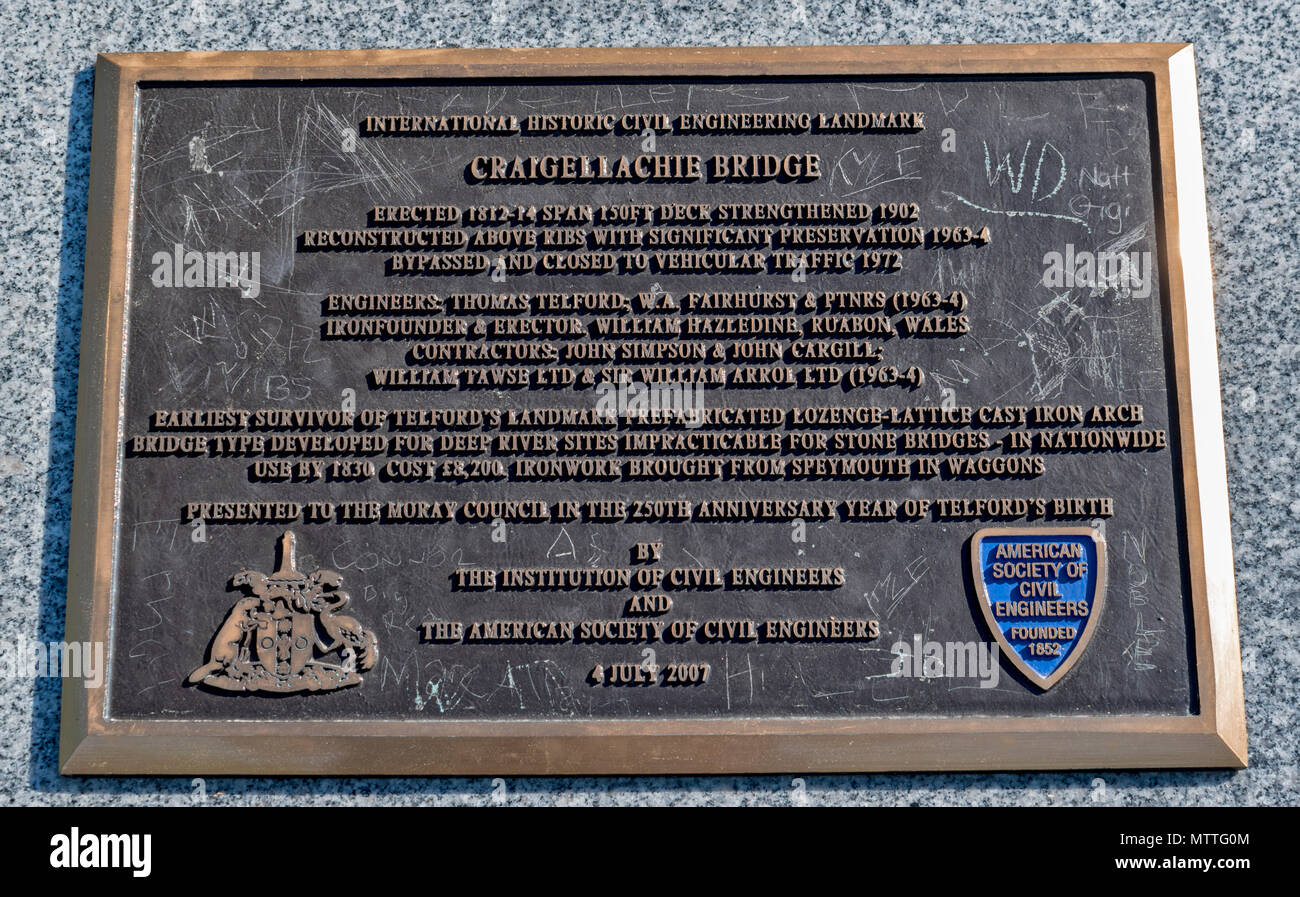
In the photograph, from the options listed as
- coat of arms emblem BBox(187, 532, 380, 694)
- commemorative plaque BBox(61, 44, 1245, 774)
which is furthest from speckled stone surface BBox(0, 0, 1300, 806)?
coat of arms emblem BBox(187, 532, 380, 694)

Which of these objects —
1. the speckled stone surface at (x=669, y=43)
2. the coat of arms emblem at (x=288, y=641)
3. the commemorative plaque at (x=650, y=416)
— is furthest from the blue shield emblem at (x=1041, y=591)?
the coat of arms emblem at (x=288, y=641)

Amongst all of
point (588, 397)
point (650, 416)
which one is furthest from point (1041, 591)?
point (588, 397)

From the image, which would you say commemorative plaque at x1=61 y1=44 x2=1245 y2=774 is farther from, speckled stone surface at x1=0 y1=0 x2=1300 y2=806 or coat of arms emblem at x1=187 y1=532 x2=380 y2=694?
speckled stone surface at x1=0 y1=0 x2=1300 y2=806

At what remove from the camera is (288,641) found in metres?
3.21

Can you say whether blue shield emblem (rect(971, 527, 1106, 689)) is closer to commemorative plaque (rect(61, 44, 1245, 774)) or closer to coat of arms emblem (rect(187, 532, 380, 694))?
commemorative plaque (rect(61, 44, 1245, 774))

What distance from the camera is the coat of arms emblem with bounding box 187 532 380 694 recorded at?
3197 millimetres

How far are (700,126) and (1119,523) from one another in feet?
6.46

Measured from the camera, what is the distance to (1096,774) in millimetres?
3219

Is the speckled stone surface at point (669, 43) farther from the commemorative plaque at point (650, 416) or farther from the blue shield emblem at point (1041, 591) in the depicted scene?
the blue shield emblem at point (1041, 591)

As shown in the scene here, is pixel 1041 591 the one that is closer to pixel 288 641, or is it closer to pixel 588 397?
pixel 588 397

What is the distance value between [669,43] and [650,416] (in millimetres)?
1423

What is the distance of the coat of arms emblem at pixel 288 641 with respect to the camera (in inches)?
126

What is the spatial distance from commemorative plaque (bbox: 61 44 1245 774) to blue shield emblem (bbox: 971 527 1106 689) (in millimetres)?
14

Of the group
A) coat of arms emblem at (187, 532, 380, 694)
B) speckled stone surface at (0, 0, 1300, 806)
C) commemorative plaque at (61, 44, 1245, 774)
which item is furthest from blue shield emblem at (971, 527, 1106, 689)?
coat of arms emblem at (187, 532, 380, 694)
